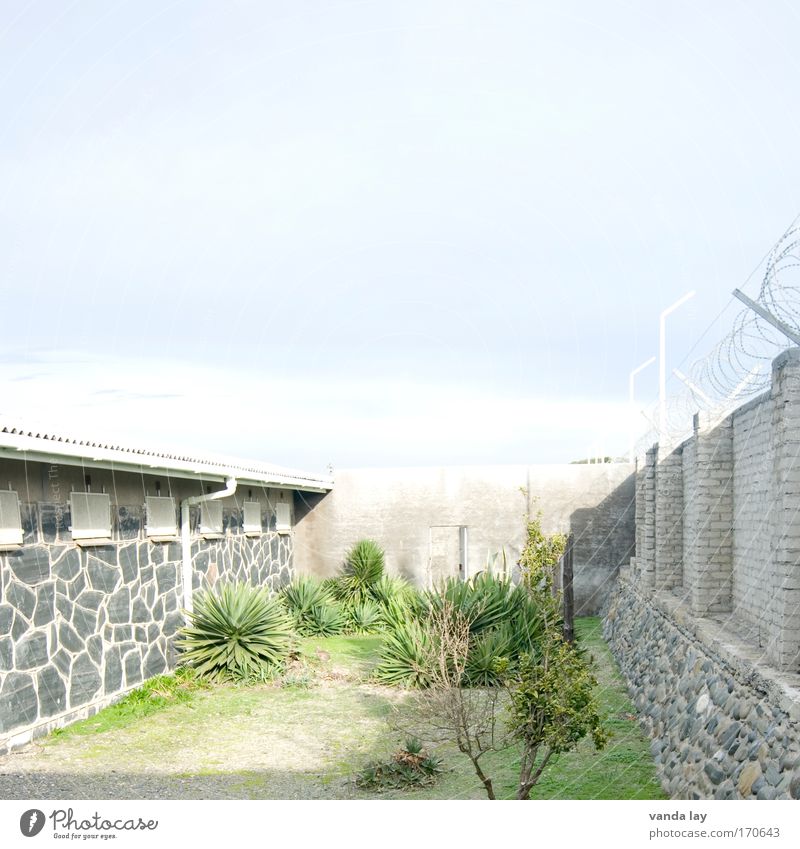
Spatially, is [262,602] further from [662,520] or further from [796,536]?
[796,536]

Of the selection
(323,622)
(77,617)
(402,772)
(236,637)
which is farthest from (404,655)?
(323,622)

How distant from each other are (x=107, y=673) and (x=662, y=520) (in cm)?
661

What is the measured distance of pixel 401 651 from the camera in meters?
9.88

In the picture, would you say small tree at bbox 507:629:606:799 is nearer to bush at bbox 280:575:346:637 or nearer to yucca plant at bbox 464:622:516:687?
yucca plant at bbox 464:622:516:687

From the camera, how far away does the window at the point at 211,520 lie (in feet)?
39.9

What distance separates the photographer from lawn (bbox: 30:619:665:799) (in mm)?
6613

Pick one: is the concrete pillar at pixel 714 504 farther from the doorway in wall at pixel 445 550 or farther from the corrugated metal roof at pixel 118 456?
the doorway in wall at pixel 445 550

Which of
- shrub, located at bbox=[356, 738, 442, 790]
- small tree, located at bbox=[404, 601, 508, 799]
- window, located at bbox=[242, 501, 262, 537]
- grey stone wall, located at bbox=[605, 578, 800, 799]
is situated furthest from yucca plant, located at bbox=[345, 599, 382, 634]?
shrub, located at bbox=[356, 738, 442, 790]

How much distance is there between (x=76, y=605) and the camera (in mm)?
8844

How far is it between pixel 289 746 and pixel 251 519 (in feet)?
22.3

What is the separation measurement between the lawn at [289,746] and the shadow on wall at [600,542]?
5149 mm

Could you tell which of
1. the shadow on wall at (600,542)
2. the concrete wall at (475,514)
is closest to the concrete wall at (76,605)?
the concrete wall at (475,514)

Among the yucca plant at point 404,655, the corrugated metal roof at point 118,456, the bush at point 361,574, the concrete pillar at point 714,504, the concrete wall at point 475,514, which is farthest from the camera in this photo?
the concrete wall at point 475,514
